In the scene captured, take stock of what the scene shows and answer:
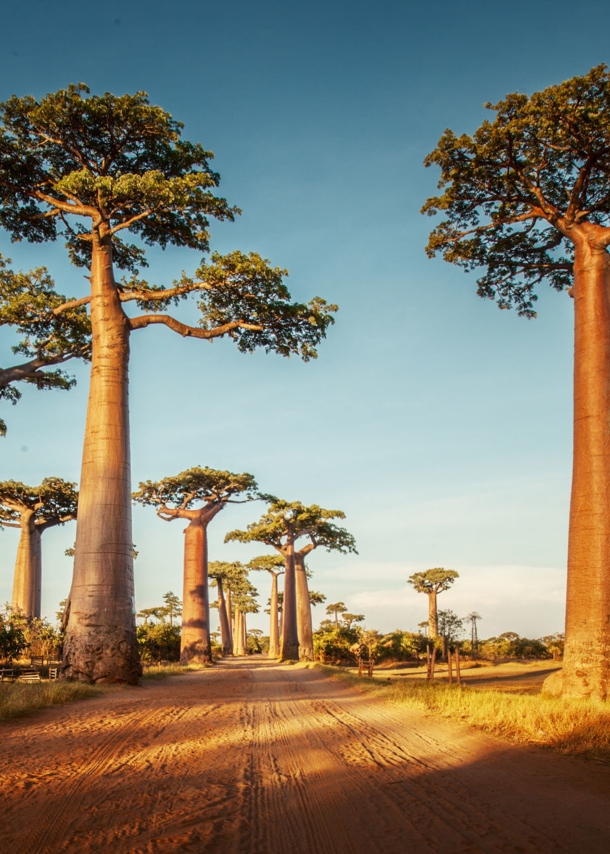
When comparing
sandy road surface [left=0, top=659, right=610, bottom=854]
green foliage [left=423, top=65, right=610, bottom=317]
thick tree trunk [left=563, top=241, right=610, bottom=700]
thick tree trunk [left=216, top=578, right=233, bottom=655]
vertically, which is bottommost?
thick tree trunk [left=216, top=578, right=233, bottom=655]

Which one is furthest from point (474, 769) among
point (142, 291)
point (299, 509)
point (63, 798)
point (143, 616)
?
point (143, 616)

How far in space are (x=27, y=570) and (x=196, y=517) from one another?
8.74 m

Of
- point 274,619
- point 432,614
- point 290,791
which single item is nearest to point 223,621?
point 274,619

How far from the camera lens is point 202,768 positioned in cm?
455

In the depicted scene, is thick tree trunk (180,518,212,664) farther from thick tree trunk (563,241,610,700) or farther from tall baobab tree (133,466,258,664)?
thick tree trunk (563,241,610,700)

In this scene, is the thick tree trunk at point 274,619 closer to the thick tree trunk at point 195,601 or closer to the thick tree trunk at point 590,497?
the thick tree trunk at point 195,601

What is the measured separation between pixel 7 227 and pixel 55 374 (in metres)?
4.39

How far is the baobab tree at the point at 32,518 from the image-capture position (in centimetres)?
3039

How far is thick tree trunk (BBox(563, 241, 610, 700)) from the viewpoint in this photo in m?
9.55

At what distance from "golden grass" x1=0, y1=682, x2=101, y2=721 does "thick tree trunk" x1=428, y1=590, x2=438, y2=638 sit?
35246 millimetres

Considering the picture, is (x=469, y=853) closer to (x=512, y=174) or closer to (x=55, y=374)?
(x=512, y=174)

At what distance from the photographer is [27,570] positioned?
100 ft

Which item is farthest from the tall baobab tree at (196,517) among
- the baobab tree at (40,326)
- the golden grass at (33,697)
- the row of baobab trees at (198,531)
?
the golden grass at (33,697)

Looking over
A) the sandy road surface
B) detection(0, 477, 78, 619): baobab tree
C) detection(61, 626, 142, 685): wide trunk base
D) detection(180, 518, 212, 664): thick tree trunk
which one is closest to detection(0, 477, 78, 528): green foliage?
detection(0, 477, 78, 619): baobab tree
